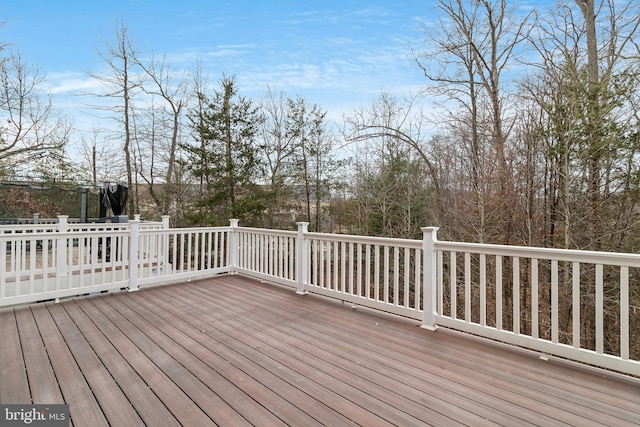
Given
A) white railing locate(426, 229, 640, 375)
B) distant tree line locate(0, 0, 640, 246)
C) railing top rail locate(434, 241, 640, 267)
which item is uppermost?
distant tree line locate(0, 0, 640, 246)

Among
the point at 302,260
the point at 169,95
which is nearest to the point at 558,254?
the point at 302,260

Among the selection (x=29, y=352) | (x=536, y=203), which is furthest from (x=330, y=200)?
(x=29, y=352)

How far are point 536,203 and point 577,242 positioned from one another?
3.33 feet

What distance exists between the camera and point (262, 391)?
197 centimetres

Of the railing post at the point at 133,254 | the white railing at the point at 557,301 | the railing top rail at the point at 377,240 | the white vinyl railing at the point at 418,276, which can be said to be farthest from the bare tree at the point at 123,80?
the white railing at the point at 557,301

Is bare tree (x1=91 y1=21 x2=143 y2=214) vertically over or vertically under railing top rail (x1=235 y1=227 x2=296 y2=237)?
over

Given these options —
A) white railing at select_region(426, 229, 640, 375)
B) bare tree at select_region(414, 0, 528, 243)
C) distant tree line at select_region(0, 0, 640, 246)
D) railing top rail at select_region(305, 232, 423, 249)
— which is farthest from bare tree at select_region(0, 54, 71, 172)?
white railing at select_region(426, 229, 640, 375)

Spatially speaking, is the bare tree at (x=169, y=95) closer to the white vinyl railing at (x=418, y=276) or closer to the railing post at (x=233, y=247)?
the white vinyl railing at (x=418, y=276)

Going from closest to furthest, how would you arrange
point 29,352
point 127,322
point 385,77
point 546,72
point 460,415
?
point 460,415
point 29,352
point 127,322
point 546,72
point 385,77

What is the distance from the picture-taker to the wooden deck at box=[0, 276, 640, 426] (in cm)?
175

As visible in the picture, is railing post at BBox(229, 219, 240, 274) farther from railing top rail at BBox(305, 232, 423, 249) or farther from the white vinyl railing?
railing top rail at BBox(305, 232, 423, 249)

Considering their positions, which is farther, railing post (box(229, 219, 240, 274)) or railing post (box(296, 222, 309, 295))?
railing post (box(229, 219, 240, 274))

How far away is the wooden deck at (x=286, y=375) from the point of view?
5.73 feet

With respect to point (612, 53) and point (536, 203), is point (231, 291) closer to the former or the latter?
point (536, 203)
